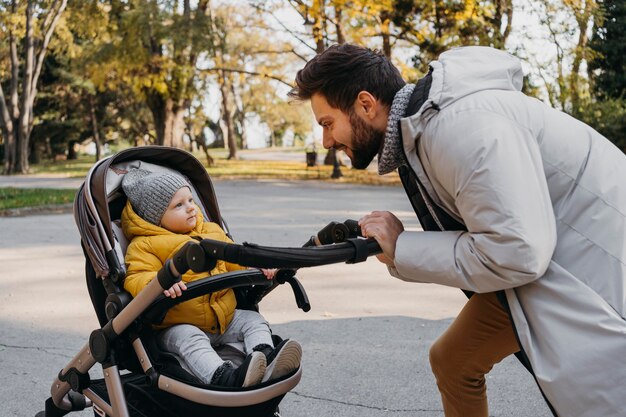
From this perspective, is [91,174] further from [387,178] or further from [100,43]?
[100,43]

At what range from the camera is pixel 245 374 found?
8.82 feet

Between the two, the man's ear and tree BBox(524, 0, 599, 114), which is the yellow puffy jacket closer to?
the man's ear

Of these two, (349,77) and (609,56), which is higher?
(609,56)

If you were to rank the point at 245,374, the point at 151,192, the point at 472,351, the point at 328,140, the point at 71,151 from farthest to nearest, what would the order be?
the point at 71,151 < the point at 151,192 < the point at 245,374 < the point at 472,351 < the point at 328,140

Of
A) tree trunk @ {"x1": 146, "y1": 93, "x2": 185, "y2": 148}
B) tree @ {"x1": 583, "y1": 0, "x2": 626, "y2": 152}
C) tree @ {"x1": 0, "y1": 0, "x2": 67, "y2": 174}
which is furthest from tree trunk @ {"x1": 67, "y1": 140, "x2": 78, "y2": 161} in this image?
tree @ {"x1": 583, "y1": 0, "x2": 626, "y2": 152}

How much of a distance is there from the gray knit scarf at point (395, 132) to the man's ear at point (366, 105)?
5 centimetres

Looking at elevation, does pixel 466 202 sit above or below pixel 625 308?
above

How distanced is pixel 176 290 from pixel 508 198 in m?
1.23

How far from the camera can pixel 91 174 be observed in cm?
327

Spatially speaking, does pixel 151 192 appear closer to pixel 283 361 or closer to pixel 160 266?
pixel 160 266

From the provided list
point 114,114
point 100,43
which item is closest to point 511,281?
point 100,43

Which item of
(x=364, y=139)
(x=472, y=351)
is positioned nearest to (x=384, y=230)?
(x=364, y=139)

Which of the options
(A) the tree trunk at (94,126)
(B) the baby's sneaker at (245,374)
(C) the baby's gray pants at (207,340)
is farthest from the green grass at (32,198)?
(A) the tree trunk at (94,126)

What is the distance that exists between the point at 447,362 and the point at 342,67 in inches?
43.5
